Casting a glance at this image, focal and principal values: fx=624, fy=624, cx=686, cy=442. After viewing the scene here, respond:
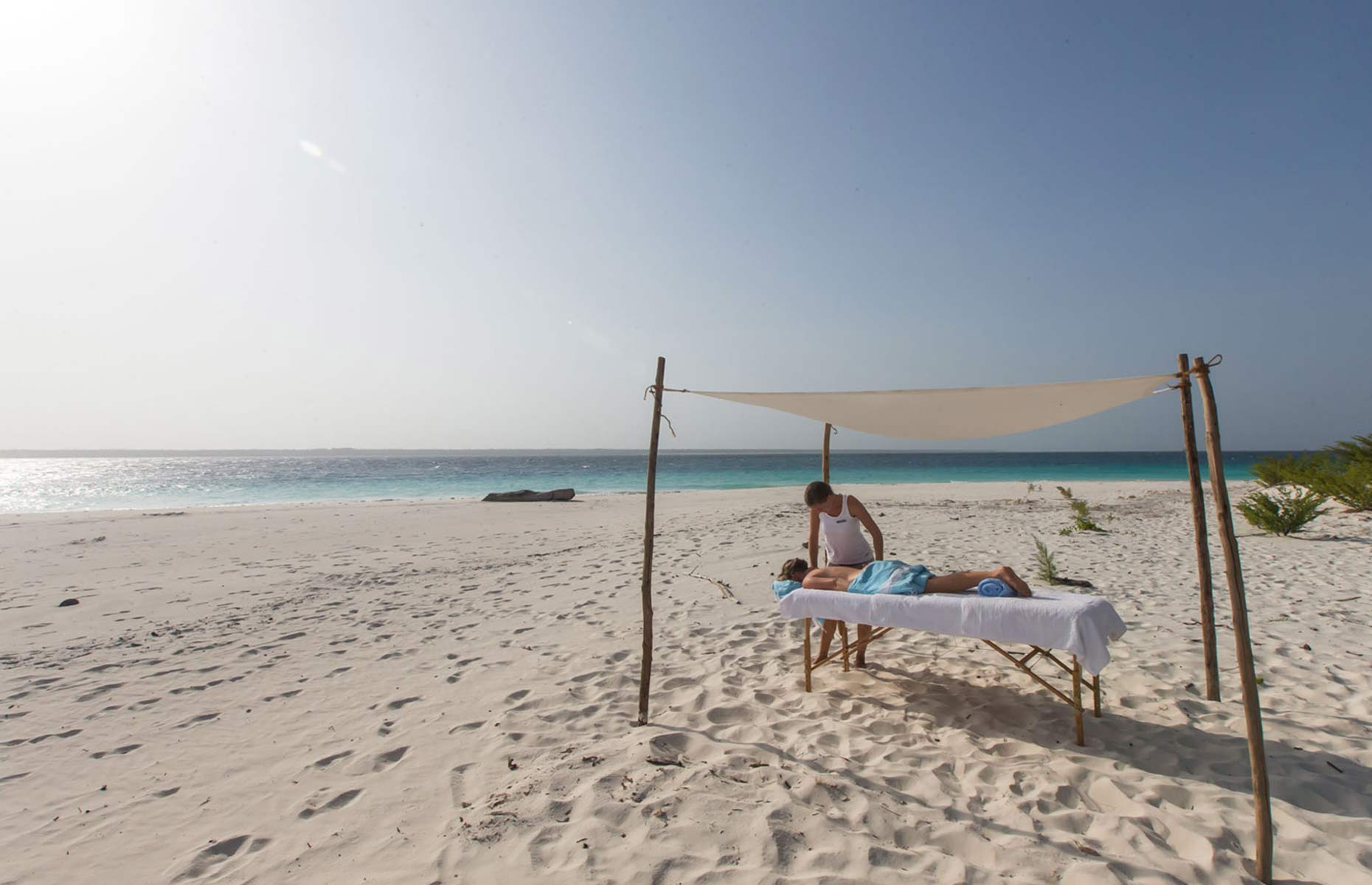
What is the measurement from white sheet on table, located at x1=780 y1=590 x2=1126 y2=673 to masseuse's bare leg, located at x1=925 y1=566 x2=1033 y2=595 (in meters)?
0.05

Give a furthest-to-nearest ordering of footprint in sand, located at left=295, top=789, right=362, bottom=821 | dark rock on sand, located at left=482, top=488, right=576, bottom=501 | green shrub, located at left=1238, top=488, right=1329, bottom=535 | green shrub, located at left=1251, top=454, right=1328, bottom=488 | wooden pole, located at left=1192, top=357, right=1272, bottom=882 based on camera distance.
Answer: dark rock on sand, located at left=482, top=488, right=576, bottom=501, green shrub, located at left=1251, top=454, right=1328, bottom=488, green shrub, located at left=1238, top=488, right=1329, bottom=535, footprint in sand, located at left=295, top=789, right=362, bottom=821, wooden pole, located at left=1192, top=357, right=1272, bottom=882

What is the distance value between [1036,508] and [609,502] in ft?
38.0

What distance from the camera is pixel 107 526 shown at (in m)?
13.4

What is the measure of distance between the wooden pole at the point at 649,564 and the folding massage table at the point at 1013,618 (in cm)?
97

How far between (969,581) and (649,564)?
1.92 m

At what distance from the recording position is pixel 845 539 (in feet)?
14.5

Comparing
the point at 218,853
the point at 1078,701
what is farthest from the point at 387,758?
the point at 1078,701

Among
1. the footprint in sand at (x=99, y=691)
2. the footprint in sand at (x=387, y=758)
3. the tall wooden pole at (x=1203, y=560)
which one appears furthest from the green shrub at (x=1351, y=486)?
the footprint in sand at (x=99, y=691)

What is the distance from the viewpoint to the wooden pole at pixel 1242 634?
2.31m

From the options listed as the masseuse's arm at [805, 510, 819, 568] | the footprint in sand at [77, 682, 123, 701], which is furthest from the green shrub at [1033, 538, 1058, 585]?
the footprint in sand at [77, 682, 123, 701]

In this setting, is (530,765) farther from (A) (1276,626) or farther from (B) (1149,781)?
(A) (1276,626)

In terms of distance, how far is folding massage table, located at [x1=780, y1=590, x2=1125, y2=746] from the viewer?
310cm

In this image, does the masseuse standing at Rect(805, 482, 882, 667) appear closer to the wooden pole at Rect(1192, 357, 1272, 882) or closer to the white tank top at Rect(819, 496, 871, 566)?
the white tank top at Rect(819, 496, 871, 566)

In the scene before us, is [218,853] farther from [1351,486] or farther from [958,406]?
[1351,486]
